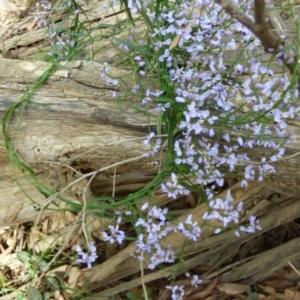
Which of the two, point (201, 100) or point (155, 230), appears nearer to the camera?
point (201, 100)

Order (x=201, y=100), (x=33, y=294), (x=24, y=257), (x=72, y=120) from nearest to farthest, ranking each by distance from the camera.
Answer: (x=201, y=100) → (x=72, y=120) → (x=33, y=294) → (x=24, y=257)

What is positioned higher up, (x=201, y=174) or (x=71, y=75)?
(x=71, y=75)

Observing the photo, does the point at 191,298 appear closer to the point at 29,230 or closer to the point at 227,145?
the point at 29,230

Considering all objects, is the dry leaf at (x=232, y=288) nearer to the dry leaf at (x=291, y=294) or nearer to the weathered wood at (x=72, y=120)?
the dry leaf at (x=291, y=294)

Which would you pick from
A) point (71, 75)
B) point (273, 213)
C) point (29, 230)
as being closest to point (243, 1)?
point (71, 75)

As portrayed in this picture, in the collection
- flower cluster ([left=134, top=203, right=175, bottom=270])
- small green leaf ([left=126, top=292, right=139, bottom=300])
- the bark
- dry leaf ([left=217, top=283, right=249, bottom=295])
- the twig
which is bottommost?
small green leaf ([left=126, top=292, right=139, bottom=300])

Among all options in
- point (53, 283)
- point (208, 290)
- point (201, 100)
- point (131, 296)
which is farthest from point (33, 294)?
point (201, 100)

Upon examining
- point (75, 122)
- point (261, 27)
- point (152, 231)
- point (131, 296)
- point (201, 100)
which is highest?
point (261, 27)

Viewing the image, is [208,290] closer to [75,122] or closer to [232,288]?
[232,288]

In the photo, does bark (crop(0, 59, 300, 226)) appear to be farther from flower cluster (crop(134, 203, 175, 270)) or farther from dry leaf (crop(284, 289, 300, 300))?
dry leaf (crop(284, 289, 300, 300))

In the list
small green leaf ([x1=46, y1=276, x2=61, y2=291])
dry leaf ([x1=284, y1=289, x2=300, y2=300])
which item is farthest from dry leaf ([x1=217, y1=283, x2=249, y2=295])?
small green leaf ([x1=46, y1=276, x2=61, y2=291])

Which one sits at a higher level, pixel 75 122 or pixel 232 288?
pixel 75 122
